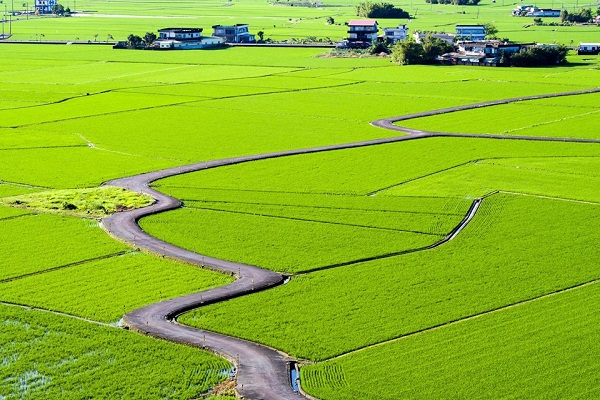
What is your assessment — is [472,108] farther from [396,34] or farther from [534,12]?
[534,12]

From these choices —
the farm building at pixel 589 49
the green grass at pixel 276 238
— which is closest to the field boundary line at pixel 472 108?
the green grass at pixel 276 238

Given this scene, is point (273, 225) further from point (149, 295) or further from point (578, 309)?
point (578, 309)

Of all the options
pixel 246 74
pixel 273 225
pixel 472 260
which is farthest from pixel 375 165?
pixel 246 74

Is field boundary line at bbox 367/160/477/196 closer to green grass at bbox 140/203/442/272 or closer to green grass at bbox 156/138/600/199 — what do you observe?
green grass at bbox 156/138/600/199

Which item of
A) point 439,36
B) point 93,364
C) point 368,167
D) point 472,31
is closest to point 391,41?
point 439,36

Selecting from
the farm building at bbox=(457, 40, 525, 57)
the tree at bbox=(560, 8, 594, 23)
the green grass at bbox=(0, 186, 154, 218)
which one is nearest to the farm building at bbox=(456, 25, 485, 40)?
the farm building at bbox=(457, 40, 525, 57)

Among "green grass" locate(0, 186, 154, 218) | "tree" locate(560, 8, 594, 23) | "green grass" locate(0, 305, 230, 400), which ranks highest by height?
"tree" locate(560, 8, 594, 23)
